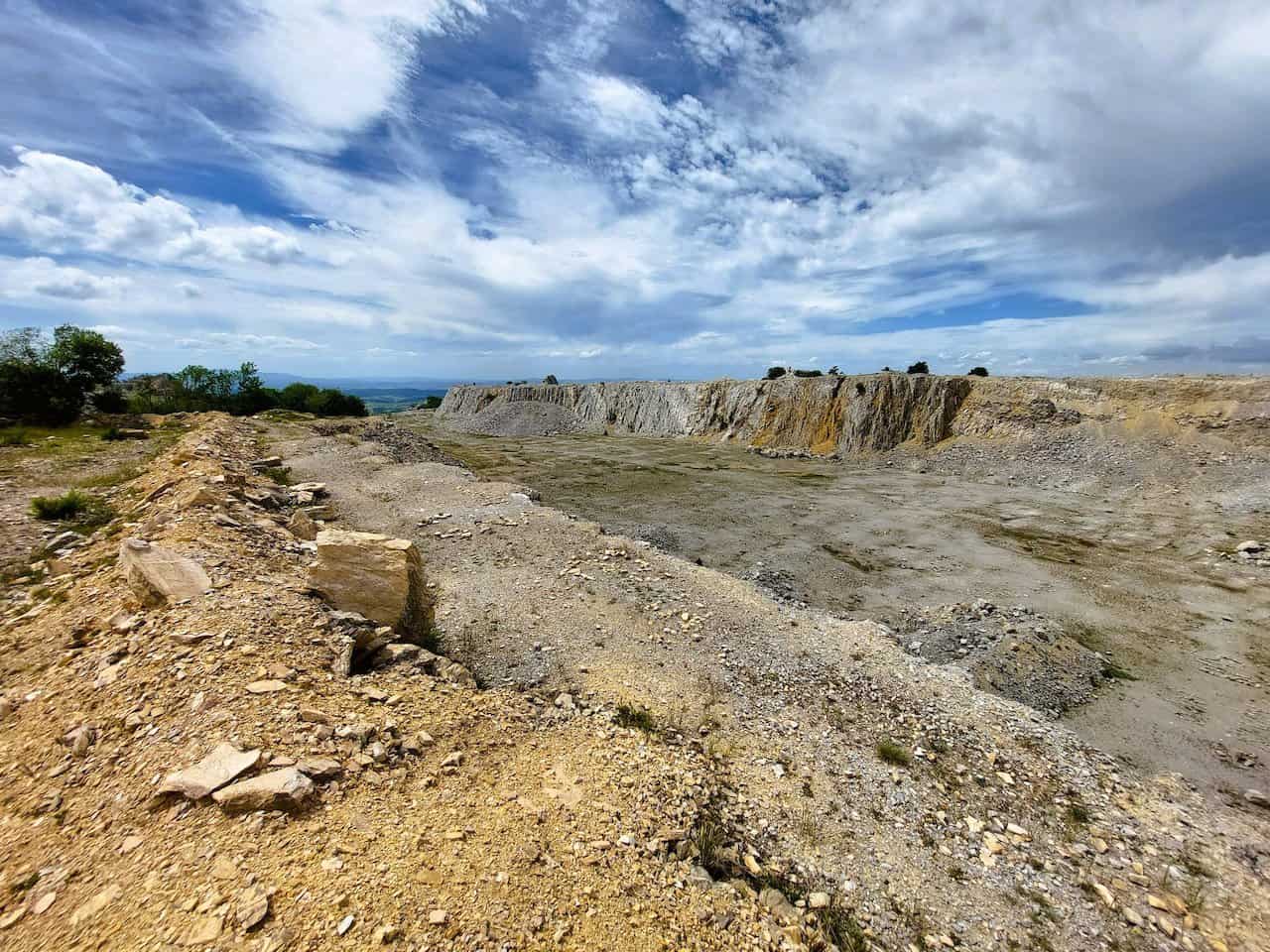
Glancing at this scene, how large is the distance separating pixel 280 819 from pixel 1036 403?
4564 centimetres

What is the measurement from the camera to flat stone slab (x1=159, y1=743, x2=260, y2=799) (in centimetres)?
451

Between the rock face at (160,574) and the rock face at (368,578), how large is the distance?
1.61m

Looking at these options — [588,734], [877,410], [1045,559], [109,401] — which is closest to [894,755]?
Result: [588,734]

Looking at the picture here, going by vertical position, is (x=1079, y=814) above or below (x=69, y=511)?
below

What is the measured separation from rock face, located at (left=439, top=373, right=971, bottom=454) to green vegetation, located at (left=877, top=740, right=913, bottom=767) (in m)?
36.3

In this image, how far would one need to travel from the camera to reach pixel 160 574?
7.48 meters

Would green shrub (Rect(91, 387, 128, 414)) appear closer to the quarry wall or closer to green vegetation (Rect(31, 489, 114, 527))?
green vegetation (Rect(31, 489, 114, 527))

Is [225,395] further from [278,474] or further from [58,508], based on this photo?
[58,508]

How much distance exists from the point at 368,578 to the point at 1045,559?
71.9 feet

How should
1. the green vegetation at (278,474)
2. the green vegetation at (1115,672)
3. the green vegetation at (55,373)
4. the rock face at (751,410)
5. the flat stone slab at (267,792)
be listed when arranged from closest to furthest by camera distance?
→ 1. the flat stone slab at (267,792)
2. the green vegetation at (1115,672)
3. the green vegetation at (278,474)
4. the green vegetation at (55,373)
5. the rock face at (751,410)

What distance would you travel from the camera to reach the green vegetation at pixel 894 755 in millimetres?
8109

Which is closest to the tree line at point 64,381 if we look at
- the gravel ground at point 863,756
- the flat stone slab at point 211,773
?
the gravel ground at point 863,756

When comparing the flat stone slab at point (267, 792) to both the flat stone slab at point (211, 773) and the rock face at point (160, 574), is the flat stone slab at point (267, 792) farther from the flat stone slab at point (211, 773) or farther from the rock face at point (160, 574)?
the rock face at point (160, 574)

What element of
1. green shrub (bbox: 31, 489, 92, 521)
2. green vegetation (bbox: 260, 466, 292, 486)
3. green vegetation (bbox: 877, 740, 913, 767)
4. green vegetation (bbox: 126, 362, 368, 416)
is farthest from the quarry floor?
green vegetation (bbox: 126, 362, 368, 416)
